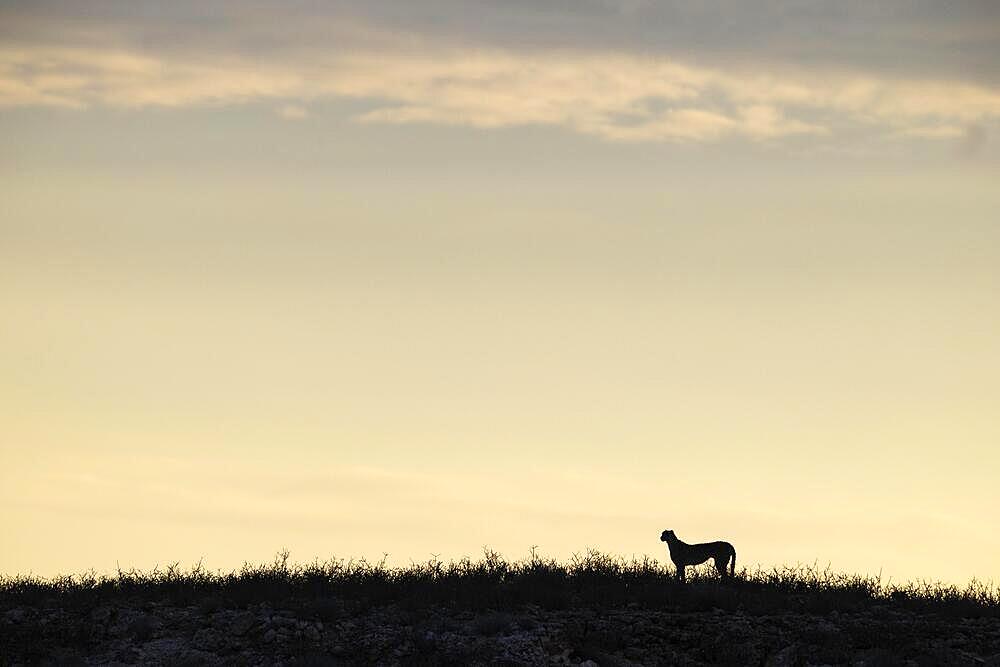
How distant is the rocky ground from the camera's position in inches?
1001

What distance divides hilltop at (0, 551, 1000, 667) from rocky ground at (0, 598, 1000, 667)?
36 millimetres

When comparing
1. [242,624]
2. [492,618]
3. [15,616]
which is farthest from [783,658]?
[15,616]

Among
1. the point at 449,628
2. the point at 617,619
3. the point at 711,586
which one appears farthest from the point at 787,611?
the point at 449,628

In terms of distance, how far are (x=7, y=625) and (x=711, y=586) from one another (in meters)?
13.9

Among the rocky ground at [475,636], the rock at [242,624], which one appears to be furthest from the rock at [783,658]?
the rock at [242,624]

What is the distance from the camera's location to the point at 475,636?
26188mm

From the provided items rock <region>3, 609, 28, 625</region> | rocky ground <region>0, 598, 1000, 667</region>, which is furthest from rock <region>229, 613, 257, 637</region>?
rock <region>3, 609, 28, 625</region>

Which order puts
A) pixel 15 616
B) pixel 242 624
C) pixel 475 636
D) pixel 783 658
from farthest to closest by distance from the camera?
pixel 15 616
pixel 242 624
pixel 475 636
pixel 783 658

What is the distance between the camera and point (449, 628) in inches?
1044

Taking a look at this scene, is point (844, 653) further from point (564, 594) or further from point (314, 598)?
point (314, 598)

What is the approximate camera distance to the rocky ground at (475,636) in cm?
2542

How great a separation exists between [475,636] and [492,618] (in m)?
0.49

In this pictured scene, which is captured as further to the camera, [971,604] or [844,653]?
[971,604]

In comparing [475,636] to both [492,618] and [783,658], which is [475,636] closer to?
[492,618]
